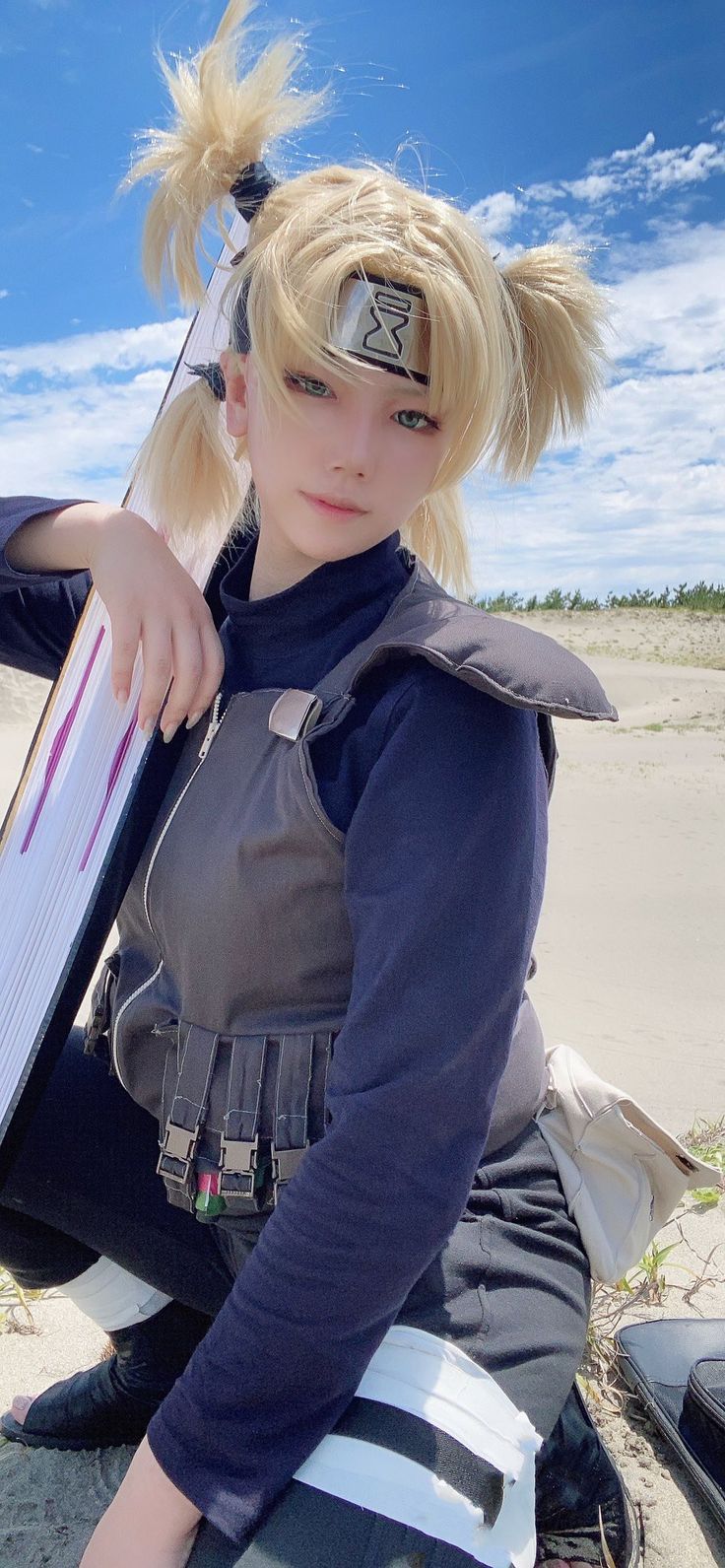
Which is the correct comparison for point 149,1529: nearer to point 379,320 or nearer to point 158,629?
point 158,629

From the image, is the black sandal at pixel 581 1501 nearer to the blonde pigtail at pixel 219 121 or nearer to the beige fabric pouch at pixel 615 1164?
the beige fabric pouch at pixel 615 1164

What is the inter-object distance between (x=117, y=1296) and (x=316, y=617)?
42.0 inches

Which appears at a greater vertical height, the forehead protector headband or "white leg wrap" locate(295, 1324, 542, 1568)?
the forehead protector headband

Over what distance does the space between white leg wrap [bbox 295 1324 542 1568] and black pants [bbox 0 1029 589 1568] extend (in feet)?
0.04

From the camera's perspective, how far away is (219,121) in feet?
4.89

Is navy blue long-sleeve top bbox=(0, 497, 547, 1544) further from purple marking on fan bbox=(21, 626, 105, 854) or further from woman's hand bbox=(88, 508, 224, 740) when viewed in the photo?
purple marking on fan bbox=(21, 626, 105, 854)

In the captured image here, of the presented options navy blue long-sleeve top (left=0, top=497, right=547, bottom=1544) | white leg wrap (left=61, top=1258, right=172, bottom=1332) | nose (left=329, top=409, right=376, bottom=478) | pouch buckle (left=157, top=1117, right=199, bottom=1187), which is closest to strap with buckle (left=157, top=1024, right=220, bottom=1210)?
pouch buckle (left=157, top=1117, right=199, bottom=1187)

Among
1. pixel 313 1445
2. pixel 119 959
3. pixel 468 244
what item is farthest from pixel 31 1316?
pixel 468 244

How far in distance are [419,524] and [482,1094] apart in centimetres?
92

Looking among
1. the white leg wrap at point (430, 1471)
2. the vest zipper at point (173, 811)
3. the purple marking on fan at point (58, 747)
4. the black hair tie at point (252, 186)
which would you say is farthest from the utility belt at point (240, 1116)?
the black hair tie at point (252, 186)

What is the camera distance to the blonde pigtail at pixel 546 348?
1.43 metres

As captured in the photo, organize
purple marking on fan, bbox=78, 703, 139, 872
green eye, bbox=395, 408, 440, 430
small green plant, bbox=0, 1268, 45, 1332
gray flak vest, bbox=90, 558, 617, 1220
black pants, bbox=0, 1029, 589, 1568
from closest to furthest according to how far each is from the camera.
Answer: black pants, bbox=0, 1029, 589, 1568 → gray flak vest, bbox=90, 558, 617, 1220 → green eye, bbox=395, 408, 440, 430 → purple marking on fan, bbox=78, 703, 139, 872 → small green plant, bbox=0, 1268, 45, 1332

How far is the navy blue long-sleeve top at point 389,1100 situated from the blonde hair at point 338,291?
1.35ft

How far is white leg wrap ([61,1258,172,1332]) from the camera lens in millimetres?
1707
